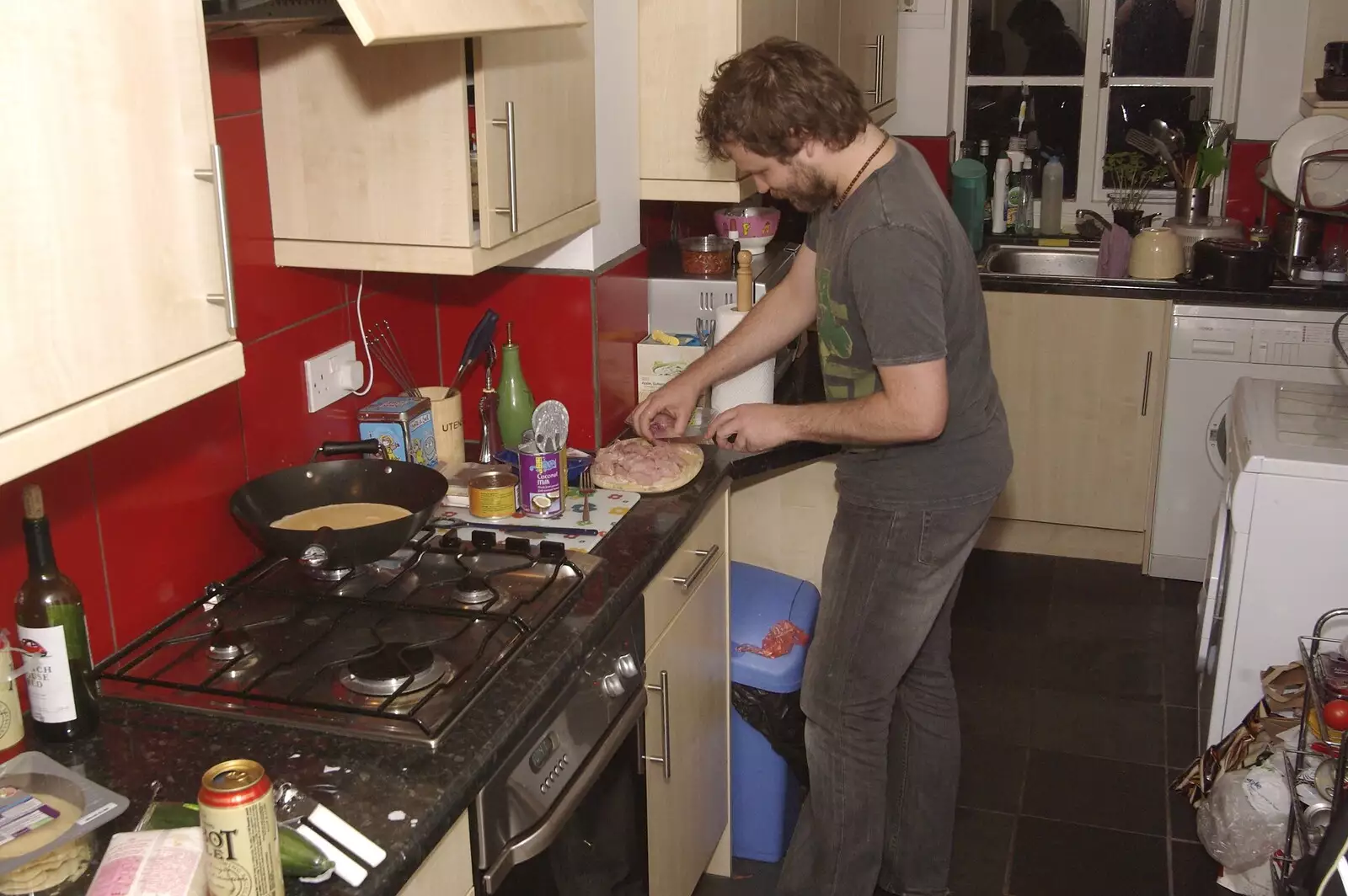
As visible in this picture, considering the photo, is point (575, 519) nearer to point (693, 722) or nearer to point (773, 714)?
point (693, 722)

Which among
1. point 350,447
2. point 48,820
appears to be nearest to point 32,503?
point 48,820

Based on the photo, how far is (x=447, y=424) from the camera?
7.39 feet

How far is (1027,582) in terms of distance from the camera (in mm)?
3834

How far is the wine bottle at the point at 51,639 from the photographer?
1.34 metres

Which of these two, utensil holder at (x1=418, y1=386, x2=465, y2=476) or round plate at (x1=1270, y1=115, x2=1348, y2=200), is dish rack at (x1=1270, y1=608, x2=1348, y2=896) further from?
round plate at (x1=1270, y1=115, x2=1348, y2=200)

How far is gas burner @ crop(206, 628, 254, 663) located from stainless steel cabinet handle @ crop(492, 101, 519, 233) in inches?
26.6

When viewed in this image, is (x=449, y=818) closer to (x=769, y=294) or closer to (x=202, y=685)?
(x=202, y=685)

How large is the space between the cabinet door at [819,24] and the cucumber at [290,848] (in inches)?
85.1

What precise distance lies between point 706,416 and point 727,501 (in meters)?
0.21

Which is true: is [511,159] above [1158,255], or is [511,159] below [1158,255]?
above

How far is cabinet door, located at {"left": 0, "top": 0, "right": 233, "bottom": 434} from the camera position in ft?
3.22

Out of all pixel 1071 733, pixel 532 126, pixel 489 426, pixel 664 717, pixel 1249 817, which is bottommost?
pixel 1071 733

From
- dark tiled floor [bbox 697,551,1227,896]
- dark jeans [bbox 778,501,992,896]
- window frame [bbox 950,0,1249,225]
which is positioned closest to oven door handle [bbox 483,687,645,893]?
dark jeans [bbox 778,501,992,896]

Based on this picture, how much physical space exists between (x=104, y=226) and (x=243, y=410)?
791 mm
